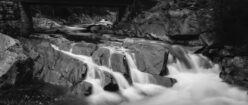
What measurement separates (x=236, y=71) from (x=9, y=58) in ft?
30.0

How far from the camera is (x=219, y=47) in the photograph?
46.4 ft

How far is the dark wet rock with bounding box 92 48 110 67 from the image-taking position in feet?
37.4

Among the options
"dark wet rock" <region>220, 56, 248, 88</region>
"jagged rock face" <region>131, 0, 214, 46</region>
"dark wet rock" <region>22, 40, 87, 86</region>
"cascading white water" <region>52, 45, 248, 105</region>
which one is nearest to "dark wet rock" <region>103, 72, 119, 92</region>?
"cascading white water" <region>52, 45, 248, 105</region>

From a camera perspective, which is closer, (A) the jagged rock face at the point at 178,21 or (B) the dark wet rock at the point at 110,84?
(B) the dark wet rock at the point at 110,84

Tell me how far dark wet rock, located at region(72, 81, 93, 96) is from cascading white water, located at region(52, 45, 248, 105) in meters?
0.18

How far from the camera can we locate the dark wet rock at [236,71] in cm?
1091

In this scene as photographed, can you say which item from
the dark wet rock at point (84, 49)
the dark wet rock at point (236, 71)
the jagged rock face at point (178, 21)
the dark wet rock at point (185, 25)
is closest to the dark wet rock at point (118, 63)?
the dark wet rock at point (84, 49)

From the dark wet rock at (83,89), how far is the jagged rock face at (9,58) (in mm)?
2317

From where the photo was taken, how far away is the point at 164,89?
416 inches

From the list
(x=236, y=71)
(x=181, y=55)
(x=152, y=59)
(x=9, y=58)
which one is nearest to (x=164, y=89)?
(x=152, y=59)

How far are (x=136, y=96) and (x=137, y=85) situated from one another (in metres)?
0.82

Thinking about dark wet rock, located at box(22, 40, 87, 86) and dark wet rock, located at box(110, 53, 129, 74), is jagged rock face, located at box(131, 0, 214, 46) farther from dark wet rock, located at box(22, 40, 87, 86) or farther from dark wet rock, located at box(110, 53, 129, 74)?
dark wet rock, located at box(22, 40, 87, 86)

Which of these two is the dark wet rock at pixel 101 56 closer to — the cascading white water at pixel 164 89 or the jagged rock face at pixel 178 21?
the cascading white water at pixel 164 89

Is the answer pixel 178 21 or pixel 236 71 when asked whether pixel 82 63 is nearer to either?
pixel 236 71
